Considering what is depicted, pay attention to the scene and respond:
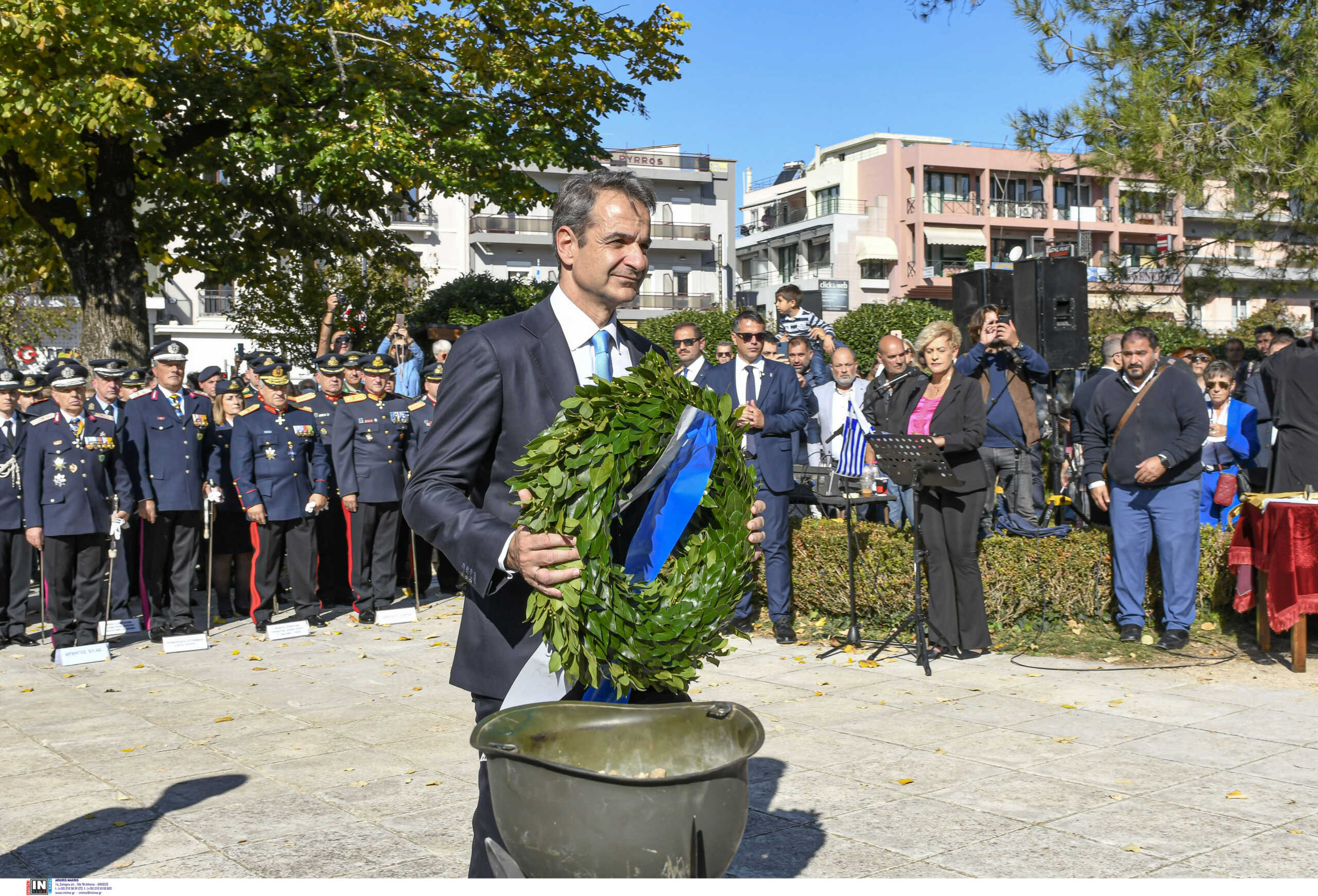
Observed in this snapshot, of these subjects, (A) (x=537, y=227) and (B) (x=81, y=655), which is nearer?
(B) (x=81, y=655)

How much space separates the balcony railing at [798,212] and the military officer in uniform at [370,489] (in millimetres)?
57675

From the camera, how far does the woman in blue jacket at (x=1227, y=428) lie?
40.2 ft

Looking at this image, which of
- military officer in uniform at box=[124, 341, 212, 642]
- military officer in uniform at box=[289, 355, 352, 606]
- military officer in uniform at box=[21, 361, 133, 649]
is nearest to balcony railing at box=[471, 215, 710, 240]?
military officer in uniform at box=[289, 355, 352, 606]

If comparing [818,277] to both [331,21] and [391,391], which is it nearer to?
[331,21]

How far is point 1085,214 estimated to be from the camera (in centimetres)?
6712

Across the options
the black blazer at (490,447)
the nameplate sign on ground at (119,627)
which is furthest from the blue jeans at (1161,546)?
the nameplate sign on ground at (119,627)

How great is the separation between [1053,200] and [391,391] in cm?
6110

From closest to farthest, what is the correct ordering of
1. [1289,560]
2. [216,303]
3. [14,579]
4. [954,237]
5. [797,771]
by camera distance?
1. [797,771]
2. [1289,560]
3. [14,579]
4. [216,303]
5. [954,237]

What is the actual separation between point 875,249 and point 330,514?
56.7 m

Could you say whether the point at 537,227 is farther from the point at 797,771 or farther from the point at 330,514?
the point at 797,771

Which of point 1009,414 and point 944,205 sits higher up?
point 944,205

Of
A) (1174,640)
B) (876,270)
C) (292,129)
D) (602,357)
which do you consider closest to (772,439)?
(1174,640)

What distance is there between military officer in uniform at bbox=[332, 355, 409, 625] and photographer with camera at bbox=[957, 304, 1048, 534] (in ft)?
17.5

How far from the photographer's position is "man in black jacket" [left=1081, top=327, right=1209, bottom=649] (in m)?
8.65
